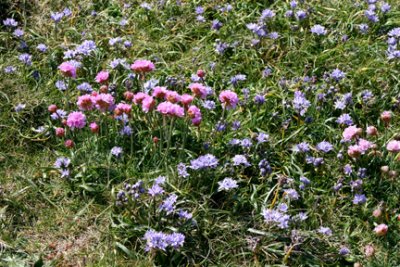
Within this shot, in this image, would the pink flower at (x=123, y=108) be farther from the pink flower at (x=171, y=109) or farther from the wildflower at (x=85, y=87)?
the wildflower at (x=85, y=87)

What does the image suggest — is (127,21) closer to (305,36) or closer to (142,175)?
(305,36)

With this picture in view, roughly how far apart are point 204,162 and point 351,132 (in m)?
0.79

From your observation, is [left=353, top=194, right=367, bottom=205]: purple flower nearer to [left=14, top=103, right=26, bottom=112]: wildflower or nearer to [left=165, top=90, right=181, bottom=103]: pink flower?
[left=165, top=90, right=181, bottom=103]: pink flower

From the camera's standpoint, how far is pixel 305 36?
4320 millimetres

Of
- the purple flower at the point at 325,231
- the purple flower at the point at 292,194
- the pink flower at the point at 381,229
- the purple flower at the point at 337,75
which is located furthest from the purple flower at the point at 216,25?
the pink flower at the point at 381,229

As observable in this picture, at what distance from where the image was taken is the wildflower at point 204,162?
328cm

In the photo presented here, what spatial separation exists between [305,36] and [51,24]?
1.69 m

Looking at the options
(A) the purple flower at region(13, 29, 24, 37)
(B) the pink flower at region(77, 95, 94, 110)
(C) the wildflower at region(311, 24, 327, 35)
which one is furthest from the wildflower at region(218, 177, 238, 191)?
(A) the purple flower at region(13, 29, 24, 37)

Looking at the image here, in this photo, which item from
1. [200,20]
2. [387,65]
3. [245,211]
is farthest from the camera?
[200,20]

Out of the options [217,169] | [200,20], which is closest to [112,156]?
[217,169]

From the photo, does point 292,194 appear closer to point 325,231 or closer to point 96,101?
point 325,231

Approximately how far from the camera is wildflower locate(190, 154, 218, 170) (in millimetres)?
3282

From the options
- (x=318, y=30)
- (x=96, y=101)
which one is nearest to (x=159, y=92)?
(x=96, y=101)

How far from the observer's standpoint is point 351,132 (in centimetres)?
346
